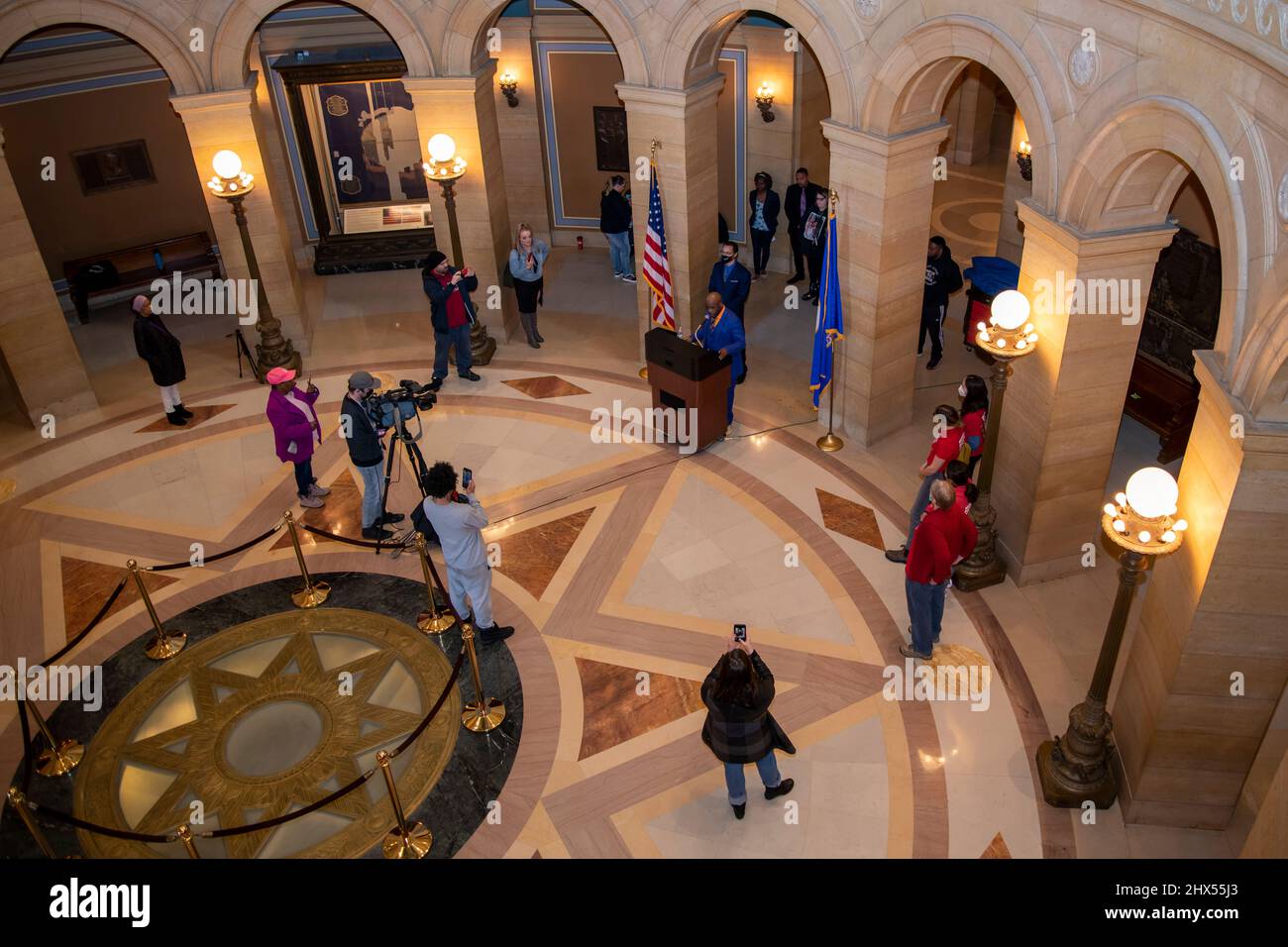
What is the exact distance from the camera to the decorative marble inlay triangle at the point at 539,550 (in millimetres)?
9586

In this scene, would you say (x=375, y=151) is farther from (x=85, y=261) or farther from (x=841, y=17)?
(x=841, y=17)

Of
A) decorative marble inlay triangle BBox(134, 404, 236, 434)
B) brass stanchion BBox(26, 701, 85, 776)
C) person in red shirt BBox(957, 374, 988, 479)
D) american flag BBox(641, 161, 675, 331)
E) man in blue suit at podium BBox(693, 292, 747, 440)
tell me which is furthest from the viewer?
decorative marble inlay triangle BBox(134, 404, 236, 434)

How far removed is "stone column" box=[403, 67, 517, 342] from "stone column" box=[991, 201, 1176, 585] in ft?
23.1

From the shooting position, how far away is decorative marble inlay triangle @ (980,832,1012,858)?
22.7 ft

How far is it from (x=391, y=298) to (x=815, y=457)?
7522mm

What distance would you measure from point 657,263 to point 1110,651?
7.25 m

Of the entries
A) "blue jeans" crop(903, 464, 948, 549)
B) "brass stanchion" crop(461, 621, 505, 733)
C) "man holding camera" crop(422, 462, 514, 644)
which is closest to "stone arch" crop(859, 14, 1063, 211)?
"blue jeans" crop(903, 464, 948, 549)

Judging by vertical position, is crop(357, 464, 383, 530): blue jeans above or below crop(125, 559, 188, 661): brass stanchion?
above

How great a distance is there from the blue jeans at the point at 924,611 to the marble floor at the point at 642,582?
10.5 inches

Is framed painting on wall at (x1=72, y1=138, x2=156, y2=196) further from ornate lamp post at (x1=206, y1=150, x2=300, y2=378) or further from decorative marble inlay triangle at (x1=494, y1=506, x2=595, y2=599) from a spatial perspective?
decorative marble inlay triangle at (x1=494, y1=506, x2=595, y2=599)

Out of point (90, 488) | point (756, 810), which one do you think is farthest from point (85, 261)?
point (756, 810)

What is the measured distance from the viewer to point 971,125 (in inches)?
768

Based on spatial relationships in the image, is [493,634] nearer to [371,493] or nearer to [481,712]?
[481,712]

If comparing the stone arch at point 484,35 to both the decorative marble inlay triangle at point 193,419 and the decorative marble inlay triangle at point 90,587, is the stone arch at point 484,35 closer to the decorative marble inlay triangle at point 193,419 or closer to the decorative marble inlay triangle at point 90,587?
the decorative marble inlay triangle at point 193,419
